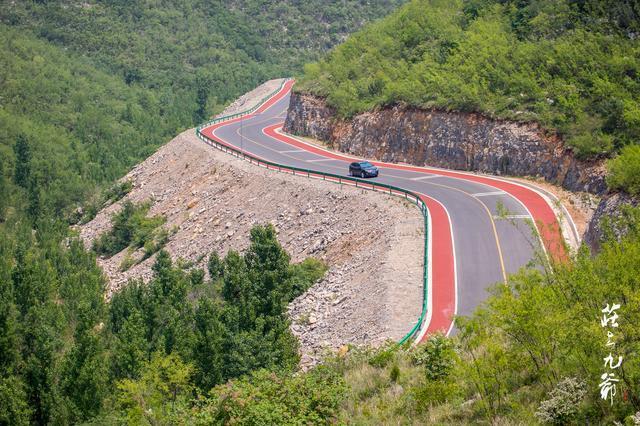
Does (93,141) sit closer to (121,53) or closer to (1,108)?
(1,108)

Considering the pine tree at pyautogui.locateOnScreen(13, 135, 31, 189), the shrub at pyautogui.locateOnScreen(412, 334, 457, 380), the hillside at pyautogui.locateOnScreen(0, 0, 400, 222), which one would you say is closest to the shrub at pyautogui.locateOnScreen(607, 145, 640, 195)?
the shrub at pyautogui.locateOnScreen(412, 334, 457, 380)

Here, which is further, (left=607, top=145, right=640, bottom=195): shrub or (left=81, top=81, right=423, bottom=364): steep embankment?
(left=81, top=81, right=423, bottom=364): steep embankment

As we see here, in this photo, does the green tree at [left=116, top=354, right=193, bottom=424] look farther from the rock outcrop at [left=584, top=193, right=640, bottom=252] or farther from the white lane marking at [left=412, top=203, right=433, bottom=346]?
the rock outcrop at [left=584, top=193, right=640, bottom=252]

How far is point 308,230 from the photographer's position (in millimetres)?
49875

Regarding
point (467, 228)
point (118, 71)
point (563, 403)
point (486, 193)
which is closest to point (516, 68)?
point (486, 193)

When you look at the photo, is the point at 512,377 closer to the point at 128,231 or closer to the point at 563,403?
the point at 563,403

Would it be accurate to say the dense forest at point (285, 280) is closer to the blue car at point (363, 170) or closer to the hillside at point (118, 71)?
the hillside at point (118, 71)

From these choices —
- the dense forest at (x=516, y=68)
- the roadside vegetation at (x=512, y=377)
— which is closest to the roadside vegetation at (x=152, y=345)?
the roadside vegetation at (x=512, y=377)

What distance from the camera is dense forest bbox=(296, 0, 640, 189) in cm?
4653

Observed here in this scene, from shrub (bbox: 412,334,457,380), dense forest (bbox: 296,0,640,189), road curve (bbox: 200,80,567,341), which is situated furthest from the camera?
dense forest (bbox: 296,0,640,189)

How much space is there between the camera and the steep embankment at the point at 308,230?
3488cm

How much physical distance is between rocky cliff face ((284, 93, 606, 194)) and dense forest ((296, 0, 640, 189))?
2.76ft

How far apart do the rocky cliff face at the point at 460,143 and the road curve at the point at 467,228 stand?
1.12m

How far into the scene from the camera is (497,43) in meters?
59.7
